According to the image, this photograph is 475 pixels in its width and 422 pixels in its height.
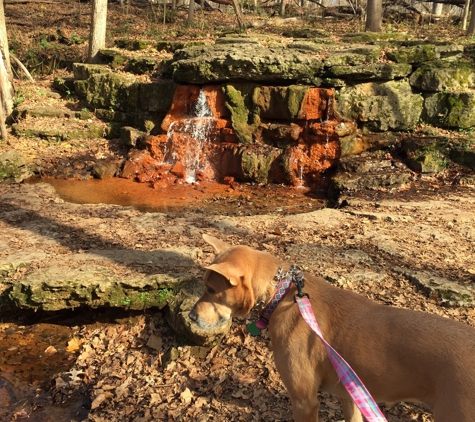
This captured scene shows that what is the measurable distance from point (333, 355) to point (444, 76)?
12.4 m

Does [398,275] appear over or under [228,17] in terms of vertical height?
under

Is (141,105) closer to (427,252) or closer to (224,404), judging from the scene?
(427,252)

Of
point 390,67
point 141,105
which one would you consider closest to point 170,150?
point 141,105

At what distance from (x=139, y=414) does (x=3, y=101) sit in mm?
12747

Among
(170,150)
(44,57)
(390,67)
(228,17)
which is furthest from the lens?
(228,17)

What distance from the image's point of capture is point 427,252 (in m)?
6.51

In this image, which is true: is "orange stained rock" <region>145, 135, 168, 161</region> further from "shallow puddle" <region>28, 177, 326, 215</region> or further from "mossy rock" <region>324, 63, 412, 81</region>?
"mossy rock" <region>324, 63, 412, 81</region>

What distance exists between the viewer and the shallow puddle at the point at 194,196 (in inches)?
421

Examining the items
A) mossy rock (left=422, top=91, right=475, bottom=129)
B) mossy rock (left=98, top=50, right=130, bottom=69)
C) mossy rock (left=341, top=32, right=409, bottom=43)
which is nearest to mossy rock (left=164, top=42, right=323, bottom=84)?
mossy rock (left=422, top=91, right=475, bottom=129)

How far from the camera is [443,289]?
5336 millimetres

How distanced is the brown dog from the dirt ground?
1.12 meters

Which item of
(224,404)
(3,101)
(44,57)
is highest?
(44,57)

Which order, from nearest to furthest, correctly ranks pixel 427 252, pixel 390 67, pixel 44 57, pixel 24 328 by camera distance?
pixel 24 328 < pixel 427 252 < pixel 390 67 < pixel 44 57

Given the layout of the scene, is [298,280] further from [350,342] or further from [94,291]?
[94,291]
